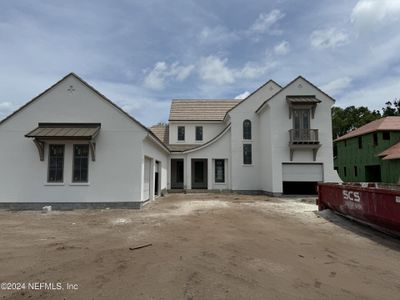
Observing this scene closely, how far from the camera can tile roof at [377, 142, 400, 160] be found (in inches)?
984

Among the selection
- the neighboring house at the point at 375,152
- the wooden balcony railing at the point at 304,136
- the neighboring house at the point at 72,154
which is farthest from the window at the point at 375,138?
the neighboring house at the point at 72,154

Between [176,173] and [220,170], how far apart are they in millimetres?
4841

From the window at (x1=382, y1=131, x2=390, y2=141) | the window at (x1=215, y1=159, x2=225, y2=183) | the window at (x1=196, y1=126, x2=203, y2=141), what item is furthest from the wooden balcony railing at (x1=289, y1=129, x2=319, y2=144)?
the window at (x1=382, y1=131, x2=390, y2=141)

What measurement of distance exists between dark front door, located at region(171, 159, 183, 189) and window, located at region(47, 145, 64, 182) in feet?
42.5

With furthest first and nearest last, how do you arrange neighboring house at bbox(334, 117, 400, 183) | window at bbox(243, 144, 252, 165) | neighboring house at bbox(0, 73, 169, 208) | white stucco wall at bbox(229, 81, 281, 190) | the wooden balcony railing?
neighboring house at bbox(334, 117, 400, 183)
window at bbox(243, 144, 252, 165)
white stucco wall at bbox(229, 81, 281, 190)
the wooden balcony railing
neighboring house at bbox(0, 73, 169, 208)

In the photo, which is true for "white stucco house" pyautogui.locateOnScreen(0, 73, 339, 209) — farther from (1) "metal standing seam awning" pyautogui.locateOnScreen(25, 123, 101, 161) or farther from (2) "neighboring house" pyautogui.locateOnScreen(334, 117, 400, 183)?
(2) "neighboring house" pyautogui.locateOnScreen(334, 117, 400, 183)

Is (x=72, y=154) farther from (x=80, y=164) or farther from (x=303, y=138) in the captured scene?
(x=303, y=138)

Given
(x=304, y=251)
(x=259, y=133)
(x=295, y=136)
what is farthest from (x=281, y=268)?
(x=259, y=133)

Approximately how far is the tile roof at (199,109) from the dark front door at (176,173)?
418cm

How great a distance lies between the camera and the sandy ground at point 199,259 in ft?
14.2

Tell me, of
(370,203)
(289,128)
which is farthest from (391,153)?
(370,203)

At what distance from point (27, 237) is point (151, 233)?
11.2ft

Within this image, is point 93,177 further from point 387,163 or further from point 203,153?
point 387,163

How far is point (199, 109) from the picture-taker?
94.3 feet
